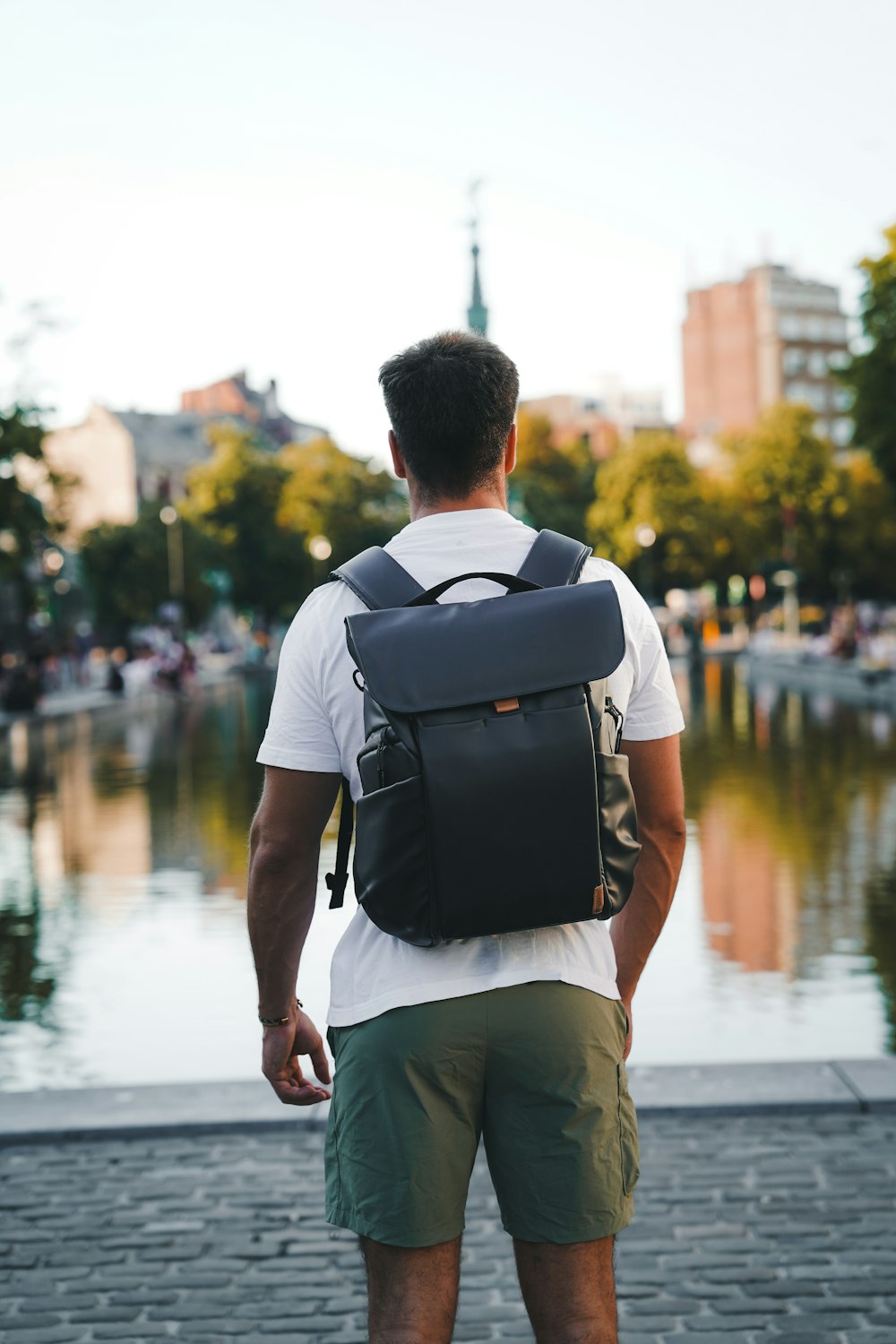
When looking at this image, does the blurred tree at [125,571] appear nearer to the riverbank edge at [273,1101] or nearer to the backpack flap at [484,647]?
the riverbank edge at [273,1101]

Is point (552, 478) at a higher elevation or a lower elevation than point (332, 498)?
higher

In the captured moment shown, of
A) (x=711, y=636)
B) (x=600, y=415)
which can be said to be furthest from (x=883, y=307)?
(x=600, y=415)

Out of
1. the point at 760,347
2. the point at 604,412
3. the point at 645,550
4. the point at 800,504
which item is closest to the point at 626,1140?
the point at 645,550

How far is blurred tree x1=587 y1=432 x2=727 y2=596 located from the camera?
74.5 m

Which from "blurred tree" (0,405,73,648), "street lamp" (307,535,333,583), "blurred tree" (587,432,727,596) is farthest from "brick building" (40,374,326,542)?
"blurred tree" (0,405,73,648)

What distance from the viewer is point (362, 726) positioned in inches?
98.3

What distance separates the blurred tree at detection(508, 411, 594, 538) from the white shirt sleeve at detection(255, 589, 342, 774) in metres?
71.8

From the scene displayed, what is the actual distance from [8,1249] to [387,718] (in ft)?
8.94

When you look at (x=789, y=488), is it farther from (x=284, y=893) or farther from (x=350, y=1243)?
(x=284, y=893)

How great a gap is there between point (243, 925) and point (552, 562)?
751cm

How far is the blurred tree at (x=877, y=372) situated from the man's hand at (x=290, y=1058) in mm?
31771

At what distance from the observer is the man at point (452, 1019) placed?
2402 millimetres

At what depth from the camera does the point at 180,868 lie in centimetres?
1229

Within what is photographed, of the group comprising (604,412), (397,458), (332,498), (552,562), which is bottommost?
(552,562)
